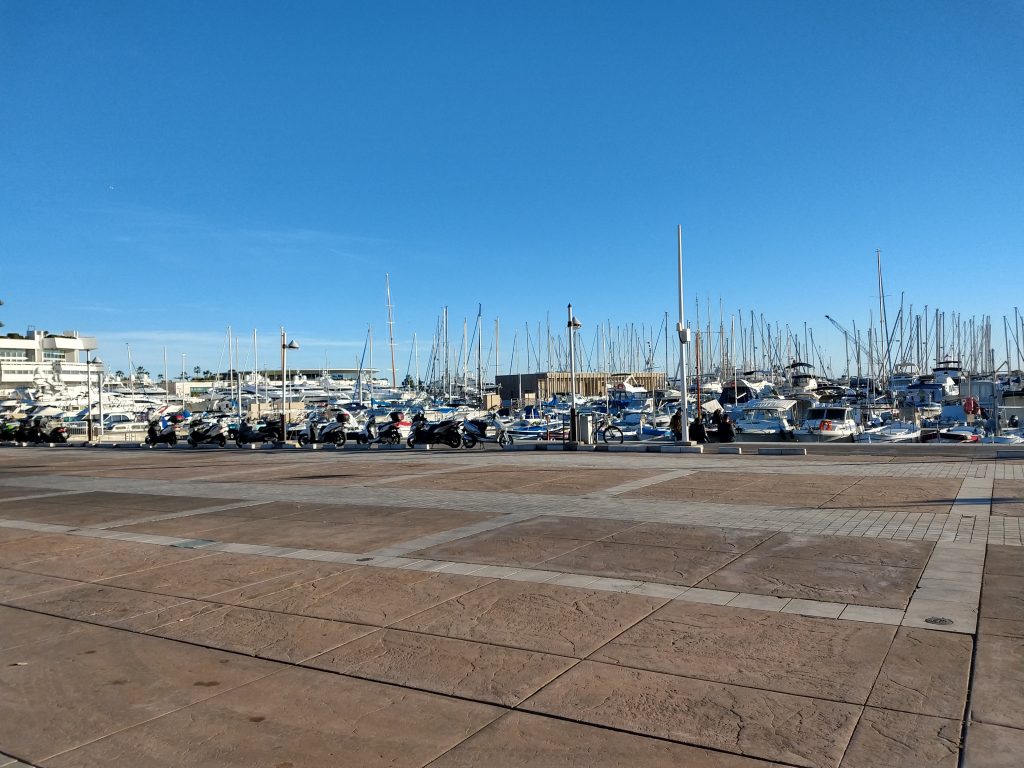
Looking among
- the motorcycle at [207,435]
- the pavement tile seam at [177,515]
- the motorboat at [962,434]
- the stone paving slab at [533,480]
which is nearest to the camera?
the pavement tile seam at [177,515]

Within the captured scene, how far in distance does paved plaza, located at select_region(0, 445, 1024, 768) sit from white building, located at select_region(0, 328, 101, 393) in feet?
317

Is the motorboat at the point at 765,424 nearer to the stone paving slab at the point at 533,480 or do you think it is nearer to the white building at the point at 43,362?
the stone paving slab at the point at 533,480

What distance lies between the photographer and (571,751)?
4.29m

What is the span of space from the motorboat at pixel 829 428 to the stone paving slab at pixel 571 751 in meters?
35.2

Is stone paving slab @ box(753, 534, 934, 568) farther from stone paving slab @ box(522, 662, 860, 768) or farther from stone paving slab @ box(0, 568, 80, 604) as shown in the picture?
stone paving slab @ box(0, 568, 80, 604)

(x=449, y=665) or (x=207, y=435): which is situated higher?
(x=207, y=435)

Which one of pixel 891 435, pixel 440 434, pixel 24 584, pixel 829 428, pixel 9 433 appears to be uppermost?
pixel 440 434

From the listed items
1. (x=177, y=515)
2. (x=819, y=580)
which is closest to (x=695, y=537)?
(x=819, y=580)

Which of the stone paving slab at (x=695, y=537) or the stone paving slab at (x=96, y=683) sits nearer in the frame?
the stone paving slab at (x=96, y=683)

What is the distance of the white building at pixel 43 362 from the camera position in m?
102

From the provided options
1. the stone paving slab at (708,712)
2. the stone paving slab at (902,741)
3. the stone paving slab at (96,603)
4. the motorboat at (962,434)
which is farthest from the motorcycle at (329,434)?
the stone paving slab at (902,741)

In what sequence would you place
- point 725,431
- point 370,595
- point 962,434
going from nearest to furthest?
point 370,595
point 725,431
point 962,434

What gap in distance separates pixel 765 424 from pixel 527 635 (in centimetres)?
3718

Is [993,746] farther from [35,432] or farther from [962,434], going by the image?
[35,432]
